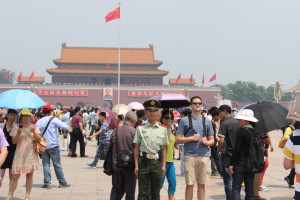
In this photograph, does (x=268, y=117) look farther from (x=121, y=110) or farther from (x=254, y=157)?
(x=121, y=110)

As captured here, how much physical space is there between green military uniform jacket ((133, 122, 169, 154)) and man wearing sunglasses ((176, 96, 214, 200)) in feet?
1.66

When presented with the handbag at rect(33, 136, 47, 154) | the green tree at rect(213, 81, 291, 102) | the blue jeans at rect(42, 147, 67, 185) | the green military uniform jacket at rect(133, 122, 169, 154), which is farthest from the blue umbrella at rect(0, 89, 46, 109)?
the green tree at rect(213, 81, 291, 102)

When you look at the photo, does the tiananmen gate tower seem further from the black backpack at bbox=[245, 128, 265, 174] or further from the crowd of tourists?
the black backpack at bbox=[245, 128, 265, 174]

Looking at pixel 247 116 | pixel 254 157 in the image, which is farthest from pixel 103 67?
pixel 254 157

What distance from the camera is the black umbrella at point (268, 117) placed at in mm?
5508

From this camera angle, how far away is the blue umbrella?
5.79 metres

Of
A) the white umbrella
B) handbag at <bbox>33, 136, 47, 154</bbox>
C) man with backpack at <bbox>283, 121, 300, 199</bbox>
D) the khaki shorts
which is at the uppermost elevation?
the white umbrella

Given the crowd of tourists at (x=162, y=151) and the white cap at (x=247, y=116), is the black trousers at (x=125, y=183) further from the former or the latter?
the white cap at (x=247, y=116)

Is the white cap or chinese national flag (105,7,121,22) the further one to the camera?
chinese national flag (105,7,121,22)

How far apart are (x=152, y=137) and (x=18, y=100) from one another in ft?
6.64

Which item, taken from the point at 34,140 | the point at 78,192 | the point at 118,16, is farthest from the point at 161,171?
the point at 118,16

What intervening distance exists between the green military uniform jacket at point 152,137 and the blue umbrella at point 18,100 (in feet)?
5.56

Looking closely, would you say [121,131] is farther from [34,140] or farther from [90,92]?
[90,92]

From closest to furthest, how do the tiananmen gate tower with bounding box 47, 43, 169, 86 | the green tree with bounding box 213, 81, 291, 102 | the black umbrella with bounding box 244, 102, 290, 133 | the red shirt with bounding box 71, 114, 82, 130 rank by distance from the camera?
the black umbrella with bounding box 244, 102, 290, 133, the red shirt with bounding box 71, 114, 82, 130, the tiananmen gate tower with bounding box 47, 43, 169, 86, the green tree with bounding box 213, 81, 291, 102
